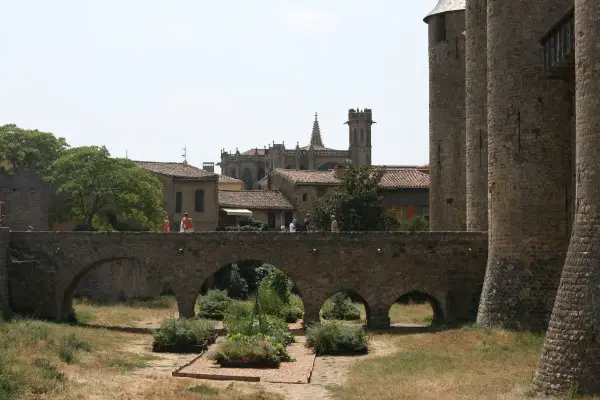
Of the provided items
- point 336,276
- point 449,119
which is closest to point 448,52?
point 449,119

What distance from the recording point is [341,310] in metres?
44.7

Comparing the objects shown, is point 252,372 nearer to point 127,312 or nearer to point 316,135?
point 127,312

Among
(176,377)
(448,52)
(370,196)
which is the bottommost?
(176,377)

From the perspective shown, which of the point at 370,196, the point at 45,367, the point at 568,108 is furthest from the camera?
the point at 370,196

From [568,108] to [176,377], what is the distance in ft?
43.8

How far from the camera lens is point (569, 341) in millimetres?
21203

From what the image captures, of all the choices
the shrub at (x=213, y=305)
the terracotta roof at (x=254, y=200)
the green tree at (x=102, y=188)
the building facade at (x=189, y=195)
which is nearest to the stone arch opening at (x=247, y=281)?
the shrub at (x=213, y=305)

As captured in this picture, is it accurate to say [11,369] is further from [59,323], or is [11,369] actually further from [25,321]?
[59,323]

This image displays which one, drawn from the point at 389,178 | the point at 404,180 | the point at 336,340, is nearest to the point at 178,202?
the point at 389,178

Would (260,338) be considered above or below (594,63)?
below

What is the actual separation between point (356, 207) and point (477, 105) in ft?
79.5

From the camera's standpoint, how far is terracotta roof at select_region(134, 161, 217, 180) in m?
65.2

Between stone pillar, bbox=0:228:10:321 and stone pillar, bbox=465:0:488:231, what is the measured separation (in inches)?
668

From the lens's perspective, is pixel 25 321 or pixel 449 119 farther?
pixel 449 119
